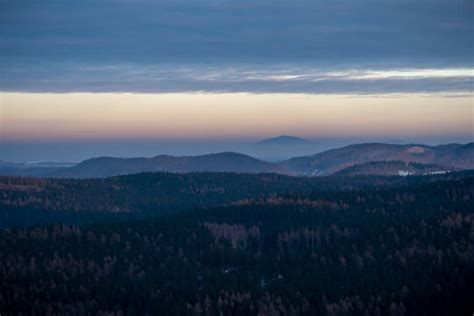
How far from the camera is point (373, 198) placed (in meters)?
188

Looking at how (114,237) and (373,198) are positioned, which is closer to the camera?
(114,237)

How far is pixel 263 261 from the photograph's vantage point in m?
138

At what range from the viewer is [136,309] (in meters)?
104

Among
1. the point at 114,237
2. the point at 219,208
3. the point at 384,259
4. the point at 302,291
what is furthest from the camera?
the point at 219,208

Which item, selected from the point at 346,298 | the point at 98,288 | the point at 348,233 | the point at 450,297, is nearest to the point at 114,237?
the point at 98,288

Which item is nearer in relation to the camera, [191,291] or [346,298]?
[346,298]

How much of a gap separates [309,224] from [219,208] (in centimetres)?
2761

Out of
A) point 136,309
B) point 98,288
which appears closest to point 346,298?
point 136,309

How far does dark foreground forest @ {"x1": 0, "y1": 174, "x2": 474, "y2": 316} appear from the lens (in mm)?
102750

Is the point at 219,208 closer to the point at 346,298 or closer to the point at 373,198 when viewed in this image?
the point at 373,198

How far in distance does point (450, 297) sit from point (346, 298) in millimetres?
13543

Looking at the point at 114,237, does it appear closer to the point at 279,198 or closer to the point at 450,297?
the point at 279,198

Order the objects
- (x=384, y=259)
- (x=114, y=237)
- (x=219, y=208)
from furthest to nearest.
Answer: (x=219, y=208) < (x=114, y=237) < (x=384, y=259)

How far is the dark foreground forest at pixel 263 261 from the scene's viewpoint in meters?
103
